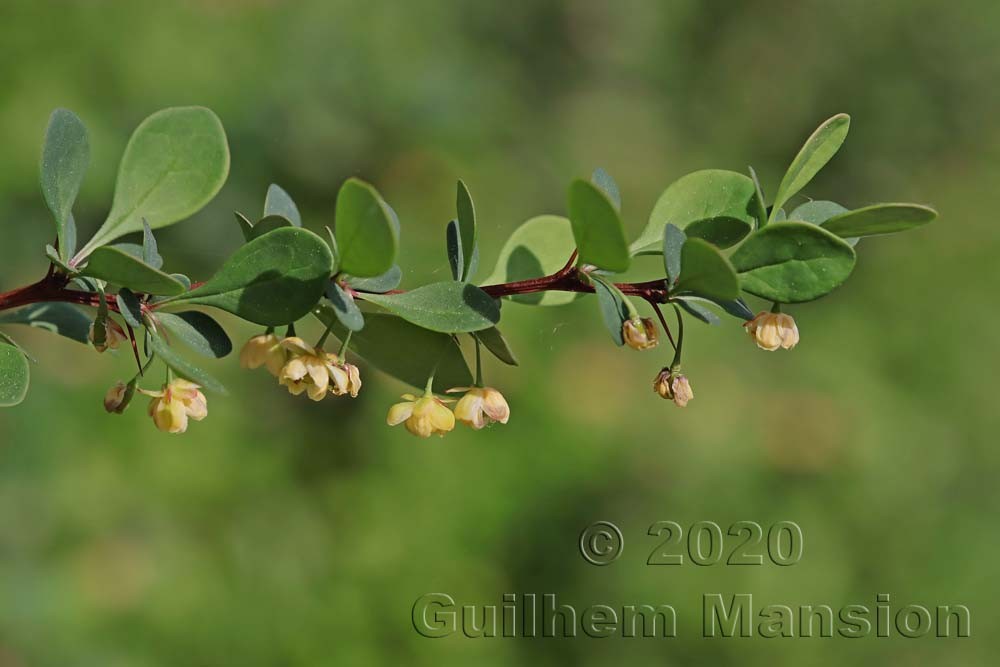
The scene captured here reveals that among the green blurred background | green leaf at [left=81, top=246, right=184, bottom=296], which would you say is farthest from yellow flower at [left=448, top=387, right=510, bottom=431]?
the green blurred background

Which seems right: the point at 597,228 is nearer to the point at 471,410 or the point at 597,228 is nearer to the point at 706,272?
the point at 706,272

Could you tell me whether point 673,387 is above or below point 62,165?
below

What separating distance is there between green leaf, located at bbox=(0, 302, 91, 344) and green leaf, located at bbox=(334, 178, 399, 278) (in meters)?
0.29

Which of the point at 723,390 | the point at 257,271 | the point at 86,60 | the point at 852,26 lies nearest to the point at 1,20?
the point at 86,60

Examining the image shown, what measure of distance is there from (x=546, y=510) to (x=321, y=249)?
1916 millimetres

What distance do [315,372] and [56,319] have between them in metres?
0.23

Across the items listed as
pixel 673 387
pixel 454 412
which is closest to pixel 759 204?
pixel 673 387

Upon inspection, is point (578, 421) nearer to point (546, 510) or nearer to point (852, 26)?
point (546, 510)

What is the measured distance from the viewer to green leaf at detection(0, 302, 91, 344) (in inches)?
27.4

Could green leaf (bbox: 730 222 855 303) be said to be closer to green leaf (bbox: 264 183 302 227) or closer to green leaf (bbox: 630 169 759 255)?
green leaf (bbox: 630 169 759 255)

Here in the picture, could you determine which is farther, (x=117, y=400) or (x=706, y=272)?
(x=117, y=400)

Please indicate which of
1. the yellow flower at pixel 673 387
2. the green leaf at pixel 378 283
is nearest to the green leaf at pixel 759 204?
the yellow flower at pixel 673 387

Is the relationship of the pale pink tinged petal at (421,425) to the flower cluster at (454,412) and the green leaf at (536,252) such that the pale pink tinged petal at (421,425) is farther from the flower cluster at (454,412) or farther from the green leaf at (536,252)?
the green leaf at (536,252)

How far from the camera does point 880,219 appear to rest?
52 centimetres
